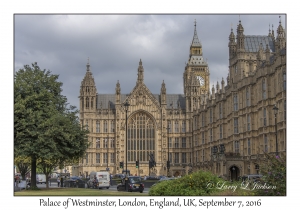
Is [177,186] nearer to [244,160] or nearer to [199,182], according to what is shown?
[199,182]

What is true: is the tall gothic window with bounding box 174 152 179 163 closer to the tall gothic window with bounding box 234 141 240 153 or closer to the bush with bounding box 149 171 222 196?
the tall gothic window with bounding box 234 141 240 153

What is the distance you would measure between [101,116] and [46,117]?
61137 mm

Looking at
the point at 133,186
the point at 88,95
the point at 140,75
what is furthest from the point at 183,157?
the point at 133,186

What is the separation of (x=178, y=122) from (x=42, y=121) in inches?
2632

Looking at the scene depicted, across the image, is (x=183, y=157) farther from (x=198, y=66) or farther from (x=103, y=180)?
(x=103, y=180)

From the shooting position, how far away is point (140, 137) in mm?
114000

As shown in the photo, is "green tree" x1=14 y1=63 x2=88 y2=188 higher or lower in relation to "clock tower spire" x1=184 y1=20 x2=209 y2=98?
lower

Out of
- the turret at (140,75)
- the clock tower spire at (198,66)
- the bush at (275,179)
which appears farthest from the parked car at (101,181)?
the clock tower spire at (198,66)

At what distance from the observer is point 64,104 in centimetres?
5781

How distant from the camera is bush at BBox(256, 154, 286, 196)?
88.4 feet

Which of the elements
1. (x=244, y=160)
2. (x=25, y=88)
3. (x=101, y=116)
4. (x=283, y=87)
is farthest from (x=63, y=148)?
(x=101, y=116)

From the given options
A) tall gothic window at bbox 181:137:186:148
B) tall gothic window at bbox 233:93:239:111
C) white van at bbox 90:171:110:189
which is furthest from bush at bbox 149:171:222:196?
tall gothic window at bbox 181:137:186:148

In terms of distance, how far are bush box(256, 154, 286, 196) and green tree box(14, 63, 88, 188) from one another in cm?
2780
